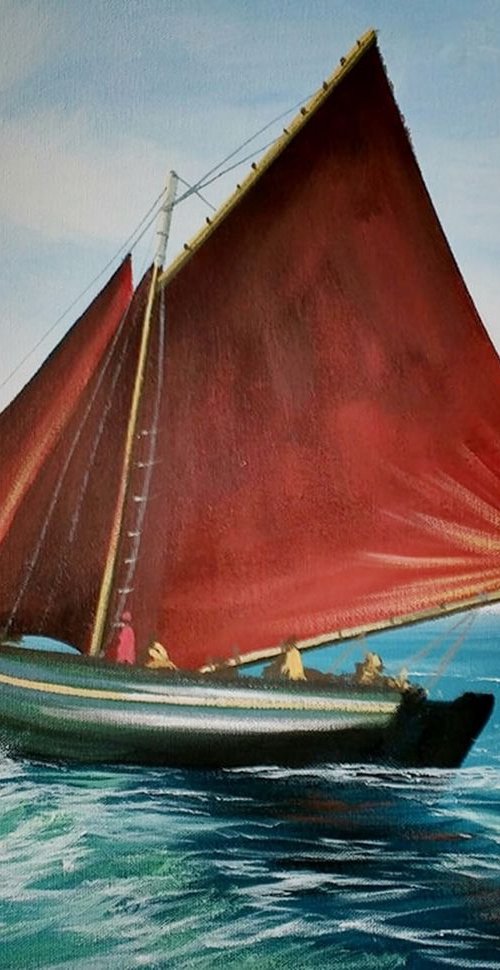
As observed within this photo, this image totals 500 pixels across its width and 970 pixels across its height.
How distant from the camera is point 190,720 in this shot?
3.82 metres

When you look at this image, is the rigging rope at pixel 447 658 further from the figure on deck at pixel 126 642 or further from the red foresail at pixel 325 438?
the figure on deck at pixel 126 642

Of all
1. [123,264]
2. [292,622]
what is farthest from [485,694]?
[123,264]

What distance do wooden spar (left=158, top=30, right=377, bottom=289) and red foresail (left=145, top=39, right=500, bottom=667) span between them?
64 millimetres

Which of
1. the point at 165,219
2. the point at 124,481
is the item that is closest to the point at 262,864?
the point at 124,481

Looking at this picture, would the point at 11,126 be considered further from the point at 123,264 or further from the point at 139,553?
the point at 139,553

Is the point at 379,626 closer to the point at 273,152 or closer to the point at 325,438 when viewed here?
the point at 325,438

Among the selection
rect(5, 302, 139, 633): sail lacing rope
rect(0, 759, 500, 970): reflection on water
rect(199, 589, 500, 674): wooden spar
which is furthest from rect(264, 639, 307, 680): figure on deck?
rect(5, 302, 139, 633): sail lacing rope

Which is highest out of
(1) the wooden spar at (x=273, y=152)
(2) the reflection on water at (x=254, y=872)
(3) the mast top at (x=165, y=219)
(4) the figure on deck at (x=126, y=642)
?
(1) the wooden spar at (x=273, y=152)

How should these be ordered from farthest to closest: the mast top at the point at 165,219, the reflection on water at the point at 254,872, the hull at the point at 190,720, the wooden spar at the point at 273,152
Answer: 1. the hull at the point at 190,720
2. the mast top at the point at 165,219
3. the wooden spar at the point at 273,152
4. the reflection on water at the point at 254,872

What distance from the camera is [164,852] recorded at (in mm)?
2992

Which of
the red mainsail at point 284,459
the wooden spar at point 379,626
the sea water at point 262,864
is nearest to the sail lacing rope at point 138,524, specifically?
the red mainsail at point 284,459

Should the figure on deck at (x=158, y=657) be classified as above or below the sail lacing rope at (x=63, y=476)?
below

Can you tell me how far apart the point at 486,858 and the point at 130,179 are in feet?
7.95

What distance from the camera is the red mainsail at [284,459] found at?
4.04m
